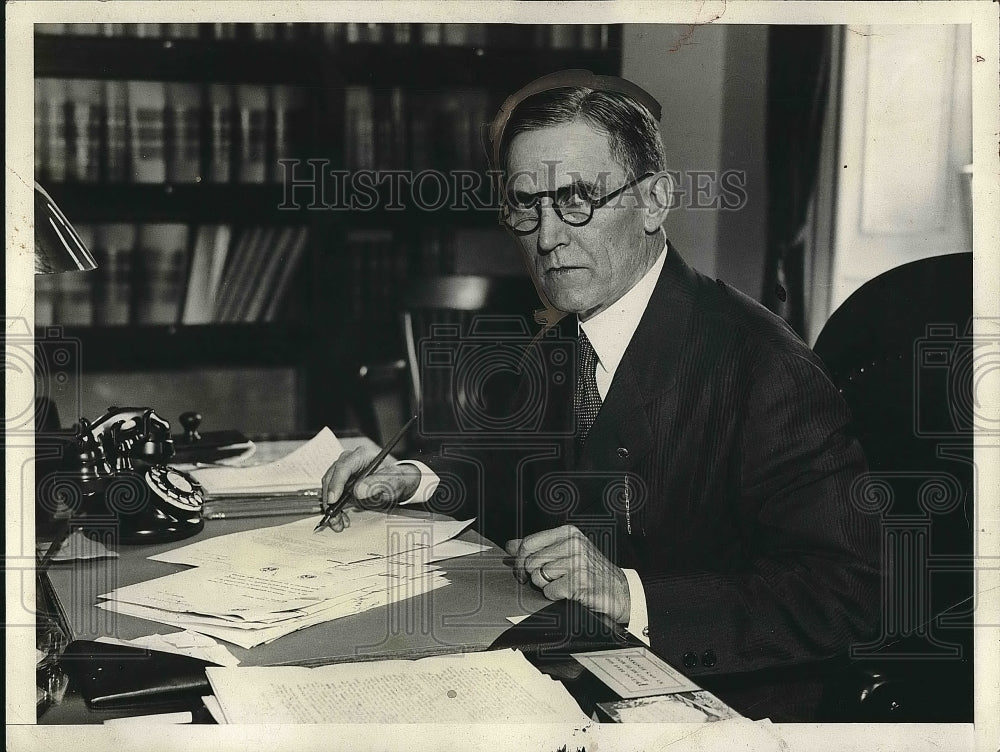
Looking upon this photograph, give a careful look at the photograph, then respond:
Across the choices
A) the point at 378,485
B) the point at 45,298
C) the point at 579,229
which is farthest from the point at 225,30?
the point at 378,485

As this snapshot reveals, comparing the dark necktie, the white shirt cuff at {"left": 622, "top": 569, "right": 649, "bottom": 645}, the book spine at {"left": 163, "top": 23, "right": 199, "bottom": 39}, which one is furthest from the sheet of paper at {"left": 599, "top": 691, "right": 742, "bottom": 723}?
the book spine at {"left": 163, "top": 23, "right": 199, "bottom": 39}

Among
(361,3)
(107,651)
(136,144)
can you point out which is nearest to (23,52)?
(136,144)

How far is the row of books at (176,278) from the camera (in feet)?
4.36

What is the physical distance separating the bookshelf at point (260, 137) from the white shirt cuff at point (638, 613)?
0.53m

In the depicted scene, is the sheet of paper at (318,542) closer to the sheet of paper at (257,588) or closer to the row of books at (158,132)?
the sheet of paper at (257,588)

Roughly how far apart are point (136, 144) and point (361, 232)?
37 cm

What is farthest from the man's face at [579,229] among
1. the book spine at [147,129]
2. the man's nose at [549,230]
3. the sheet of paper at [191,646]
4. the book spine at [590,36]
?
the sheet of paper at [191,646]

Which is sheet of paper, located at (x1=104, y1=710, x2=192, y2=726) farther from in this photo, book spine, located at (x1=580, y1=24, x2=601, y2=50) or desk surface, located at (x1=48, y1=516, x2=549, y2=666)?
book spine, located at (x1=580, y1=24, x2=601, y2=50)

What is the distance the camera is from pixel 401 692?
1134 millimetres

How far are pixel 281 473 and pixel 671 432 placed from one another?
0.62m

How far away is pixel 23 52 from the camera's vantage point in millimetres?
1312

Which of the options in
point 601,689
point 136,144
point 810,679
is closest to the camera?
point 601,689

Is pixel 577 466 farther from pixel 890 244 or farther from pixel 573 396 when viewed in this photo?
pixel 890 244

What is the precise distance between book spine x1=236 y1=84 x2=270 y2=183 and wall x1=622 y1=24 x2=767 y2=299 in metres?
0.55
